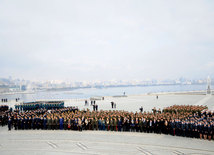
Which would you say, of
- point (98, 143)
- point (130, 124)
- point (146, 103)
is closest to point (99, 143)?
point (98, 143)

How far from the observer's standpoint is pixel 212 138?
15.5m

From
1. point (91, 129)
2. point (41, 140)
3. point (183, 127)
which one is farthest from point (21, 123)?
point (183, 127)

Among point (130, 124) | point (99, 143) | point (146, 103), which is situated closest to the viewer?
point (99, 143)

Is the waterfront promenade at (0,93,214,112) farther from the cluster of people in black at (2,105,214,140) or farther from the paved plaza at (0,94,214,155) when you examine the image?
the paved plaza at (0,94,214,155)

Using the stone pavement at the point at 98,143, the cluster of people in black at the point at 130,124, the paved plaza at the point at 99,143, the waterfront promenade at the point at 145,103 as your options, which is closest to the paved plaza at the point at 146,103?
the waterfront promenade at the point at 145,103

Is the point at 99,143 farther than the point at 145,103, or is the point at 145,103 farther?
the point at 145,103

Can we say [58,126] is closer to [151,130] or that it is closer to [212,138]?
[151,130]

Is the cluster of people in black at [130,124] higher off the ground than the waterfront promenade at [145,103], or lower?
higher

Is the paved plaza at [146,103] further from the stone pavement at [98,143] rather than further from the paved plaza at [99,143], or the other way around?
the stone pavement at [98,143]

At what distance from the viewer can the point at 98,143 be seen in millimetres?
14969

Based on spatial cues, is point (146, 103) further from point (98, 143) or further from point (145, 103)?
point (98, 143)

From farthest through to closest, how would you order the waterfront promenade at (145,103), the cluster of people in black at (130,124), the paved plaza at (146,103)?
the waterfront promenade at (145,103)
the paved plaza at (146,103)
the cluster of people in black at (130,124)

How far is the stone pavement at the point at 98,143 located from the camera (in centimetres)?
1302

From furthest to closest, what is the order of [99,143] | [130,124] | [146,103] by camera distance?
1. [146,103]
2. [130,124]
3. [99,143]
